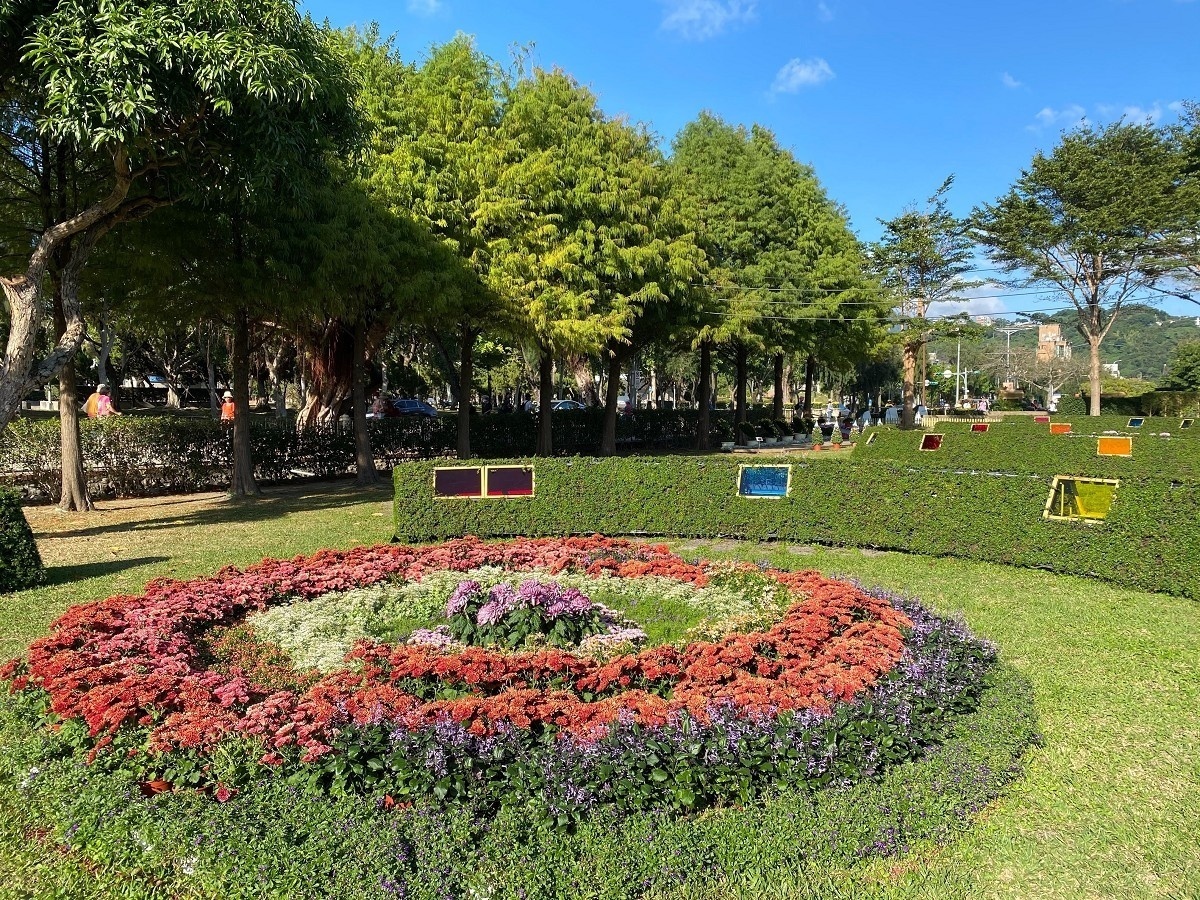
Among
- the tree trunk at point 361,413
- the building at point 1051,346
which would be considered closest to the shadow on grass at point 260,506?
the tree trunk at point 361,413

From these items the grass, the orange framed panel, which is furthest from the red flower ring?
the orange framed panel

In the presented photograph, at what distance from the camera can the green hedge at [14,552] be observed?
25.5 ft

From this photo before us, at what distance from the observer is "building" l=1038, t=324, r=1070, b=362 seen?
3206 inches

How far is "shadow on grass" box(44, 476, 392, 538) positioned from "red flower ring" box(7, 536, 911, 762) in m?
6.13

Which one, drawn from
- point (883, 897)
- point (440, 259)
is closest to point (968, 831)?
point (883, 897)

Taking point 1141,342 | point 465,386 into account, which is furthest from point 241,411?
point 1141,342

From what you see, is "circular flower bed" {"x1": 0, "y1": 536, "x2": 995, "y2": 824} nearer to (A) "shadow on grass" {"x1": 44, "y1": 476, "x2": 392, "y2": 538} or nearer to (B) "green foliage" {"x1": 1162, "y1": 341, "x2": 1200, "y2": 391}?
(A) "shadow on grass" {"x1": 44, "y1": 476, "x2": 392, "y2": 538}

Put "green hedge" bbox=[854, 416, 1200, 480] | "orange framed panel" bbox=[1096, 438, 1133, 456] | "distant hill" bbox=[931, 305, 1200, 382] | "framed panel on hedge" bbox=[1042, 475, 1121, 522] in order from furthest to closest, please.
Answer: "distant hill" bbox=[931, 305, 1200, 382] < "orange framed panel" bbox=[1096, 438, 1133, 456] < "green hedge" bbox=[854, 416, 1200, 480] < "framed panel on hedge" bbox=[1042, 475, 1121, 522]

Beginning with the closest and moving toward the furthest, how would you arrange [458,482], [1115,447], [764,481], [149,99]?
[149,99]
[764,481]
[458,482]
[1115,447]

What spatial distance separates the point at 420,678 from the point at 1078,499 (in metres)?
7.82

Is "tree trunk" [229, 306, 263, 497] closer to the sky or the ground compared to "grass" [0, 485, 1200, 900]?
closer to the sky

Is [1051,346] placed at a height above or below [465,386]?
above

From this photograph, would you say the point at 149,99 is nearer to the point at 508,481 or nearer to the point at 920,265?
the point at 508,481

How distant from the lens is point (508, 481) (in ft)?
36.2
